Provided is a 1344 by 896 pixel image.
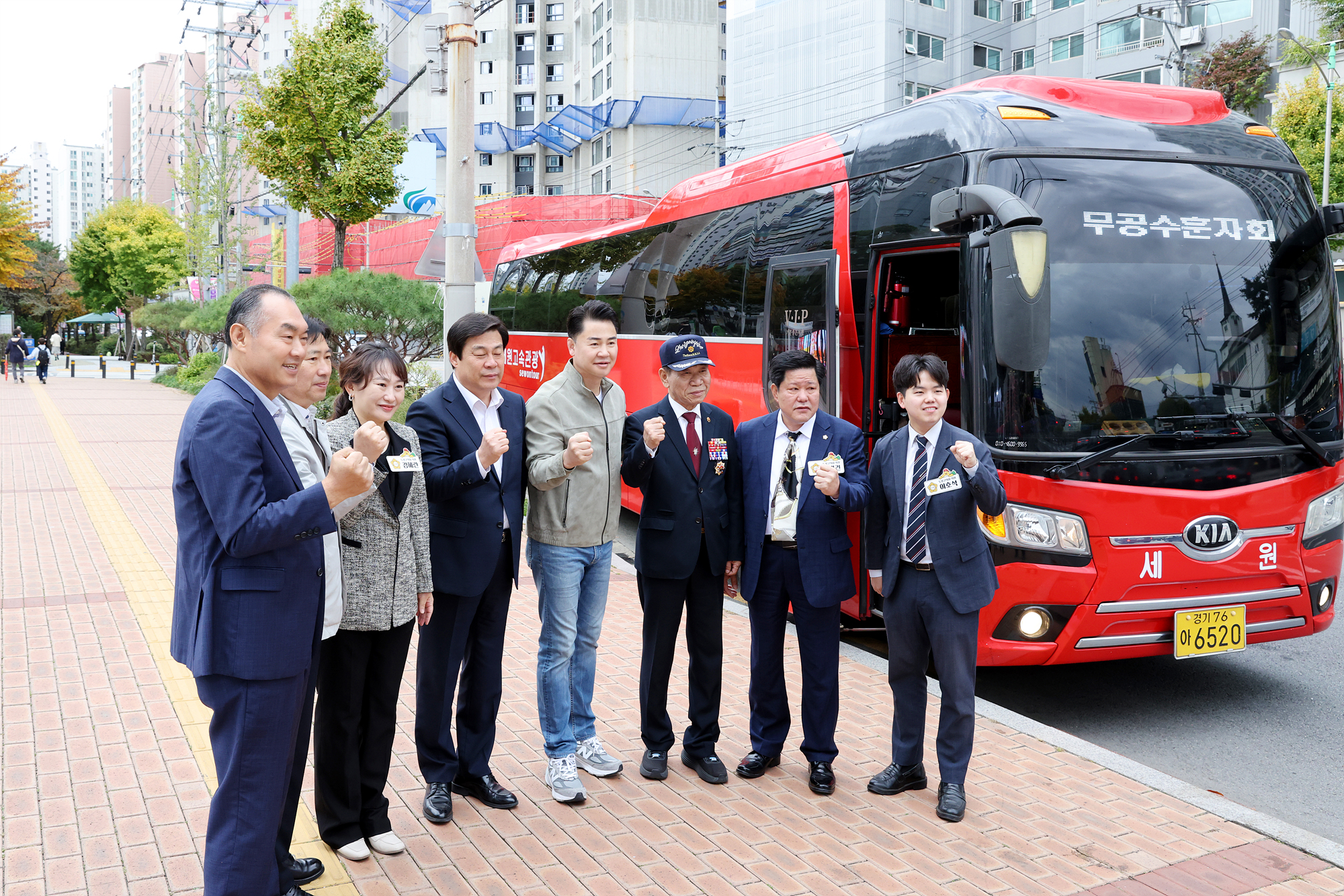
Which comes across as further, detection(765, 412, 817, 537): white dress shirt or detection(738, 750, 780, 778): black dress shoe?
detection(738, 750, 780, 778): black dress shoe

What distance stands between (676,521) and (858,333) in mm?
2682

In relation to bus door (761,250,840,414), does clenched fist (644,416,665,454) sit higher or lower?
lower

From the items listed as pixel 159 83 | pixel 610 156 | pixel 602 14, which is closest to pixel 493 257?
pixel 610 156

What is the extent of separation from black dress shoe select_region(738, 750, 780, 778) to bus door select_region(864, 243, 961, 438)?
258 cm

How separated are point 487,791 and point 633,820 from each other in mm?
627

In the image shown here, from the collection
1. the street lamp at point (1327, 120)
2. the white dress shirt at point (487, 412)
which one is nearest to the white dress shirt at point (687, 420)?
the white dress shirt at point (487, 412)

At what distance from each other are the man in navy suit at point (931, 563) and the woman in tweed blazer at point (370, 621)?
2.00 meters

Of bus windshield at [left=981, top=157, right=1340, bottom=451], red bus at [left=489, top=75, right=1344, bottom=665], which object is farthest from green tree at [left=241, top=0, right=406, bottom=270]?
bus windshield at [left=981, top=157, right=1340, bottom=451]

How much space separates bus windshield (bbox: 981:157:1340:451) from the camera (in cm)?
562

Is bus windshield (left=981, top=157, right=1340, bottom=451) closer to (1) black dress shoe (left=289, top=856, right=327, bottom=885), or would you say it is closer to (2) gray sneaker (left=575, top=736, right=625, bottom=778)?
(2) gray sneaker (left=575, top=736, right=625, bottom=778)

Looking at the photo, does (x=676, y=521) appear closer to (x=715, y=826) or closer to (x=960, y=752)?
(x=715, y=826)

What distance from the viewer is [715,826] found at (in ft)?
14.4

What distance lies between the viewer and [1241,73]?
1438 inches

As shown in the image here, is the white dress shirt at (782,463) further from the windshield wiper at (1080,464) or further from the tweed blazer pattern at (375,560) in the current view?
the tweed blazer pattern at (375,560)
